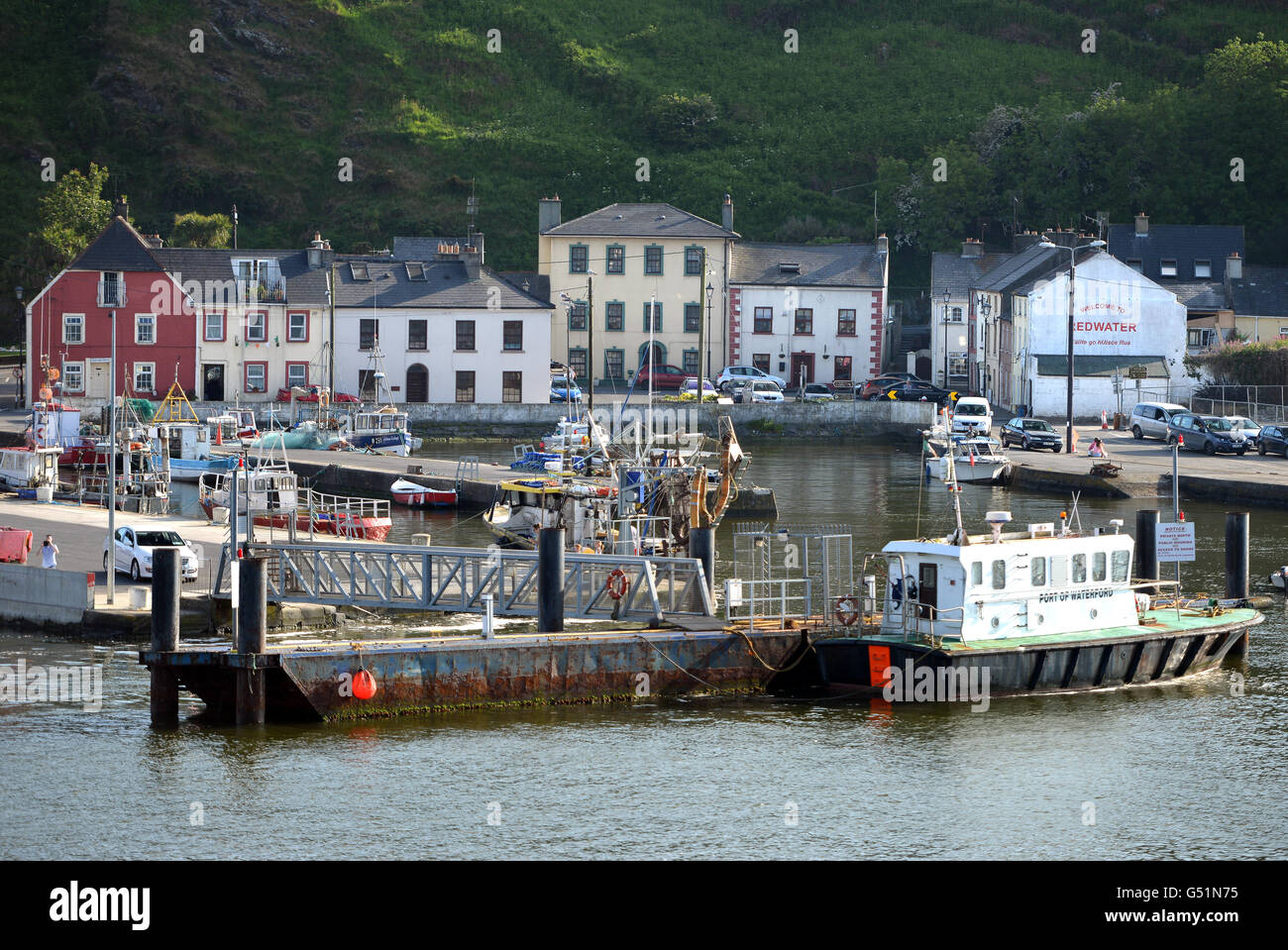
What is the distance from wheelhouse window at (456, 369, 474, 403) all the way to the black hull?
5399 centimetres

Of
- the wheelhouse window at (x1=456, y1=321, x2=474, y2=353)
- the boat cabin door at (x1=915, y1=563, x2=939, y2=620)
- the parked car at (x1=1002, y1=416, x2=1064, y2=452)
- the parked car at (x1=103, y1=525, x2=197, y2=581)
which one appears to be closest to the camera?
the boat cabin door at (x1=915, y1=563, x2=939, y2=620)

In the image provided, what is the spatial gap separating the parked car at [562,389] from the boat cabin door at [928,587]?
159 ft

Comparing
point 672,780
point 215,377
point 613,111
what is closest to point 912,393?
point 215,377

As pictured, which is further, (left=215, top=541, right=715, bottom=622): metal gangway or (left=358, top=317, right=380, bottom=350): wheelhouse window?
(left=358, top=317, right=380, bottom=350): wheelhouse window

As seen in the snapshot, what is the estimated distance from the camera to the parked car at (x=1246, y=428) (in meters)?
71.9

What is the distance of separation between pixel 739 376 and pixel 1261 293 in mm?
25215

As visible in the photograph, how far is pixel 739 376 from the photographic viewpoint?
299 feet

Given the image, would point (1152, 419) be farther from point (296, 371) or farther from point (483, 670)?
point (483, 670)

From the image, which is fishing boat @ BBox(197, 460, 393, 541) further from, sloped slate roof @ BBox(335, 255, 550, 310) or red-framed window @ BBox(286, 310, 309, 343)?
sloped slate roof @ BBox(335, 255, 550, 310)

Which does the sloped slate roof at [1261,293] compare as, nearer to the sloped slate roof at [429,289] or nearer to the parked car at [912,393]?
the parked car at [912,393]

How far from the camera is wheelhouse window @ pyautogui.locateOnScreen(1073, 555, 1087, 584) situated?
35.6m

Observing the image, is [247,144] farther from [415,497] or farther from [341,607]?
[341,607]

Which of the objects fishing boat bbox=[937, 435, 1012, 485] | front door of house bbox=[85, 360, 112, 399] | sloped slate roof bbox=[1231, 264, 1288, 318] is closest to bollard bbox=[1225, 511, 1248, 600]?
fishing boat bbox=[937, 435, 1012, 485]
